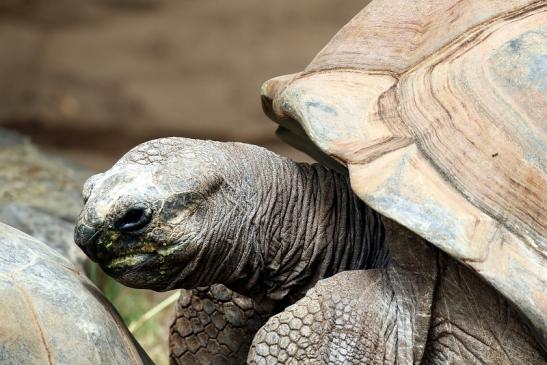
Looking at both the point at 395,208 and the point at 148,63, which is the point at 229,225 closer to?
the point at 395,208

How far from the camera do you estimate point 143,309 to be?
4.74 metres

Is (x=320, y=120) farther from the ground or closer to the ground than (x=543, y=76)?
closer to the ground

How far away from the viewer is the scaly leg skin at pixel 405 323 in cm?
253

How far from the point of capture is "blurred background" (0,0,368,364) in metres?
7.48

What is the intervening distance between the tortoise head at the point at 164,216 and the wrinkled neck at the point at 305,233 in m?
0.12

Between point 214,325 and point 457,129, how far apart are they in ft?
3.81

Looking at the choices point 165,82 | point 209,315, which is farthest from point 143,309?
point 165,82

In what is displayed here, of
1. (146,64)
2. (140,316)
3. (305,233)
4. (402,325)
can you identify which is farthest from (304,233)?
(146,64)

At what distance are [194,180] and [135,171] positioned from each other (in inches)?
6.4

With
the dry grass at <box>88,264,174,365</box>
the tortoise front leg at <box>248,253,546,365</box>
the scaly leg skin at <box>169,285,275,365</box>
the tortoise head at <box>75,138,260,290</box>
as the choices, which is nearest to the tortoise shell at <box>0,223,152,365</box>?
the tortoise head at <box>75,138,260,290</box>

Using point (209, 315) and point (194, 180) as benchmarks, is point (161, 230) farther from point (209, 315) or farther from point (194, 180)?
point (209, 315)

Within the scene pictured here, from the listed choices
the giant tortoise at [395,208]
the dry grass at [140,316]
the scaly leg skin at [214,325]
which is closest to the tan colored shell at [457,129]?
the giant tortoise at [395,208]

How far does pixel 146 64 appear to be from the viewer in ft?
25.7

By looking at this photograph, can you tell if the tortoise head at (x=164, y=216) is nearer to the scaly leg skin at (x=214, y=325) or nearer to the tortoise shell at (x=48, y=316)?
the tortoise shell at (x=48, y=316)
